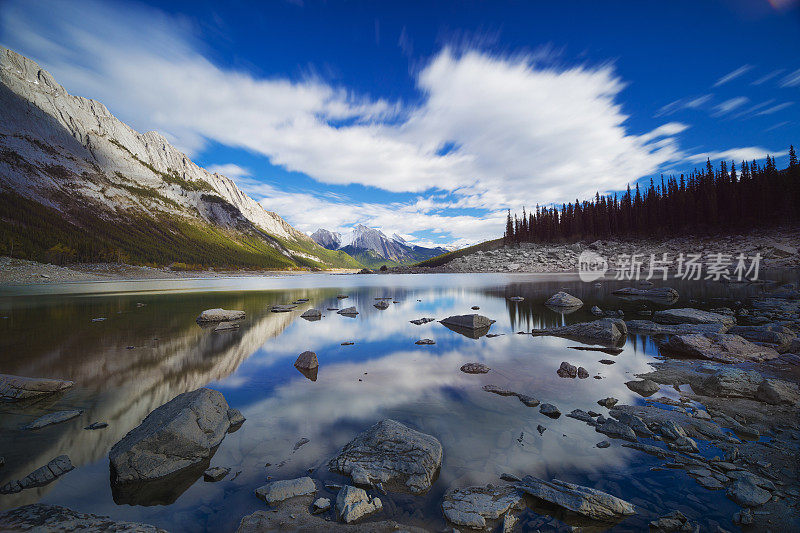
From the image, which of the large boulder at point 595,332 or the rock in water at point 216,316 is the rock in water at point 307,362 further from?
the rock in water at point 216,316

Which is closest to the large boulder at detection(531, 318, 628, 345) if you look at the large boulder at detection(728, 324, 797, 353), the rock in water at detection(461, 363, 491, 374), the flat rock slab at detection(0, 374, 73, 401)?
the large boulder at detection(728, 324, 797, 353)

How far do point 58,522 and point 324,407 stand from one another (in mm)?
5975

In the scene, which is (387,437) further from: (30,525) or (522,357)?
(522,357)

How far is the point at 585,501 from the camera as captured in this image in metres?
5.10

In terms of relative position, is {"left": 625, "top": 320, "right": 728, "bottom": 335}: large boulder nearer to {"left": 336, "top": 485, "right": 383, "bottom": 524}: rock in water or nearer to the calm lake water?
the calm lake water

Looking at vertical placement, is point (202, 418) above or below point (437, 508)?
above

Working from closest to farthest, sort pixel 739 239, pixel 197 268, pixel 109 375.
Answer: pixel 109 375, pixel 739 239, pixel 197 268

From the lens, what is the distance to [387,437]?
7230 millimetres

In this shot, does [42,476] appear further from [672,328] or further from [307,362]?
[672,328]

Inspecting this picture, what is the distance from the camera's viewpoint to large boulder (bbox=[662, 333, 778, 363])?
1343 cm

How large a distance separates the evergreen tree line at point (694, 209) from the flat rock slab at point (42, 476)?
457 feet

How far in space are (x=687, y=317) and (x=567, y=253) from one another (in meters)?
114

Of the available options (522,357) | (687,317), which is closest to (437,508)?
(522,357)

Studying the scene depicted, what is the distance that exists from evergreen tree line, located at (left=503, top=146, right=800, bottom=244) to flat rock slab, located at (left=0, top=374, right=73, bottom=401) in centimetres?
14156
